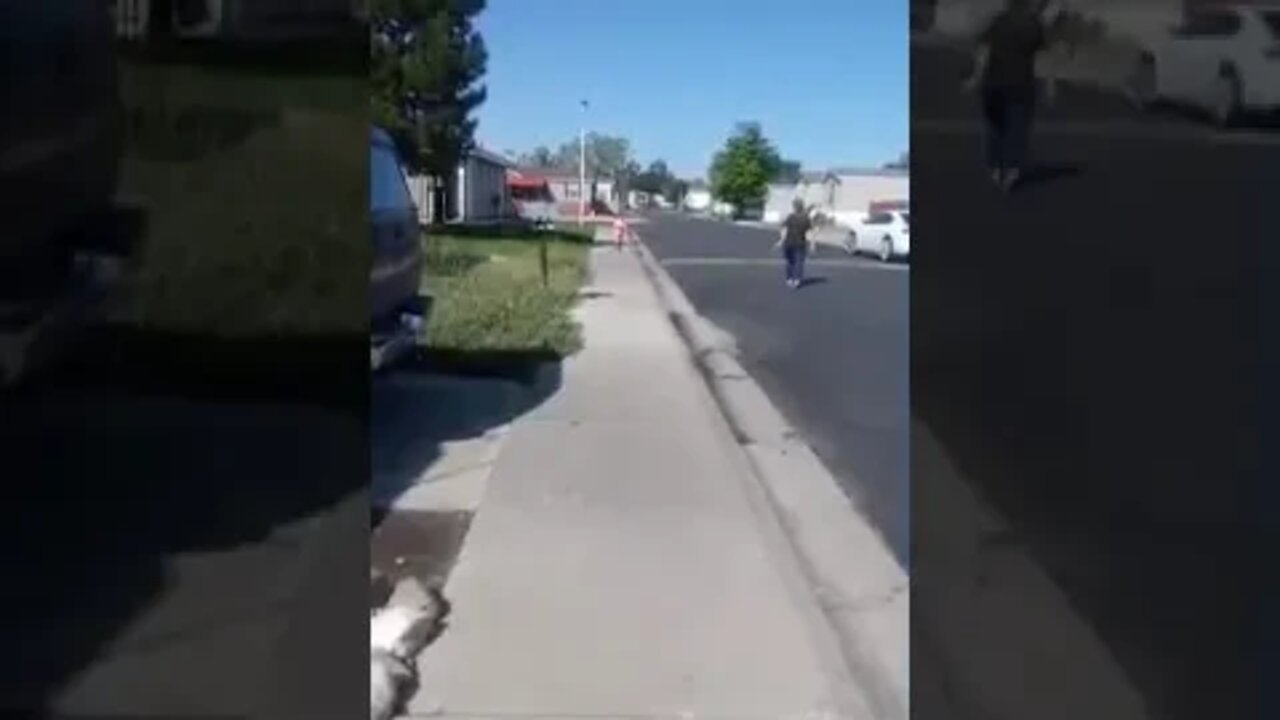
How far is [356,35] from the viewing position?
250cm

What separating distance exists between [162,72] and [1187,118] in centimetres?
186

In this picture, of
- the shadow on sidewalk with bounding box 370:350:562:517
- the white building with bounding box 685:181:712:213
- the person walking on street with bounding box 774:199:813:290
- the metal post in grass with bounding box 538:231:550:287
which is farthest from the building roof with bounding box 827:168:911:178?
the person walking on street with bounding box 774:199:813:290

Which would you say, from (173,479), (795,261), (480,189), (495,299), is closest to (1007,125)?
(173,479)

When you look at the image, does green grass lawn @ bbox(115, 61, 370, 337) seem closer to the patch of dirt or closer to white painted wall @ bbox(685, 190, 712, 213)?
the patch of dirt

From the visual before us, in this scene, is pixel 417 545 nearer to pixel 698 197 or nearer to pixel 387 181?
pixel 387 181

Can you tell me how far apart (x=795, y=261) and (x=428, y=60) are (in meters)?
16.7

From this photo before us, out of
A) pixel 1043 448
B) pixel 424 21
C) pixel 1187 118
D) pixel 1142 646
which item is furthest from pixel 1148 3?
A: pixel 424 21

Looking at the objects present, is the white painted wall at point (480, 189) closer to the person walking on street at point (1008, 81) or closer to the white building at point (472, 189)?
the white building at point (472, 189)

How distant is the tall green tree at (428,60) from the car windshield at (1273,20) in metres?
1.54

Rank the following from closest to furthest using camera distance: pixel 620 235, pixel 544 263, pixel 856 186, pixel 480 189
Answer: pixel 856 186
pixel 480 189
pixel 544 263
pixel 620 235

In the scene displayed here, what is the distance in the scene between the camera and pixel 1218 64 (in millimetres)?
2971

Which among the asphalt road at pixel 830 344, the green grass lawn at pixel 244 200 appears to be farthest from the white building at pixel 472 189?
the green grass lawn at pixel 244 200

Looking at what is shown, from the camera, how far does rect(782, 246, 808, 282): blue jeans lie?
1925cm

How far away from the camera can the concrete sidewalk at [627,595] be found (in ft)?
Answer: 13.3
